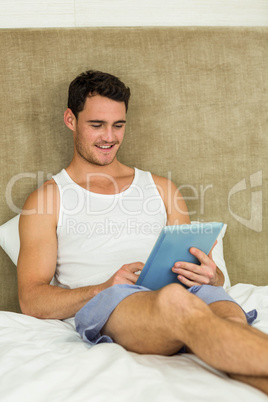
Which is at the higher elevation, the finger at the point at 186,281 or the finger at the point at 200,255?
the finger at the point at 200,255

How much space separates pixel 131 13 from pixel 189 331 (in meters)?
1.65

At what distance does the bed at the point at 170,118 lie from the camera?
6.46 ft

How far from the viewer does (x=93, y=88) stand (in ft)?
6.02

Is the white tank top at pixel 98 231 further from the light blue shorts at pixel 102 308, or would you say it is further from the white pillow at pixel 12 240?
the light blue shorts at pixel 102 308

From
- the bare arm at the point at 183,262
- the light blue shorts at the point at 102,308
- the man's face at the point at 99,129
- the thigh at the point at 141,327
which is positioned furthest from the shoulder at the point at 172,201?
the thigh at the point at 141,327

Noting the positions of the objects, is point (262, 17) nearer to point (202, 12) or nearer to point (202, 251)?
point (202, 12)

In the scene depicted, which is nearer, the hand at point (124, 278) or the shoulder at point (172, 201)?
the hand at point (124, 278)

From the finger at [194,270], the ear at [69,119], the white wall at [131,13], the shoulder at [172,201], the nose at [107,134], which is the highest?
the white wall at [131,13]

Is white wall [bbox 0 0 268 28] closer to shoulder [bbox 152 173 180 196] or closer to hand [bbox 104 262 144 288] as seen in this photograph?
shoulder [bbox 152 173 180 196]

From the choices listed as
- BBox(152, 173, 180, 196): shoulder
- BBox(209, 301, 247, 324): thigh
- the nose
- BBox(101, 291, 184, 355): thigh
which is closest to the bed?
BBox(152, 173, 180, 196): shoulder

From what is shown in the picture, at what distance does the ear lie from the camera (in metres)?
1.90

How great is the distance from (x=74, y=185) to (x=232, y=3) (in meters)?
1.23

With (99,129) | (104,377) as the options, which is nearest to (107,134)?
(99,129)

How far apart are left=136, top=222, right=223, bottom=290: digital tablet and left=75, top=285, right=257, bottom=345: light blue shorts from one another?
0.07 meters
